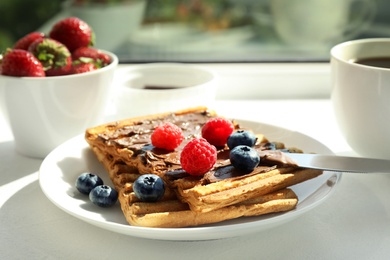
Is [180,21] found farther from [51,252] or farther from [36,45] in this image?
[51,252]

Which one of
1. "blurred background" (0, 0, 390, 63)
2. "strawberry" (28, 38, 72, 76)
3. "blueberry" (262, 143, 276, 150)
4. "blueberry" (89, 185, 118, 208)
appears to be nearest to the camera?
"blueberry" (89, 185, 118, 208)

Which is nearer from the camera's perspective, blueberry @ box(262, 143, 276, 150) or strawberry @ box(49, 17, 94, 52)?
blueberry @ box(262, 143, 276, 150)

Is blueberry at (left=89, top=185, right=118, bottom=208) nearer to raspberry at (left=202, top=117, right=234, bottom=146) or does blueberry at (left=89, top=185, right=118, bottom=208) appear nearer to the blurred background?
raspberry at (left=202, top=117, right=234, bottom=146)

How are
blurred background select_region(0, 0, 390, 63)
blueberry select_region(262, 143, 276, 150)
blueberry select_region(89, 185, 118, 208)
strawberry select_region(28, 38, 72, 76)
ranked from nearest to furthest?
blueberry select_region(89, 185, 118, 208)
blueberry select_region(262, 143, 276, 150)
strawberry select_region(28, 38, 72, 76)
blurred background select_region(0, 0, 390, 63)

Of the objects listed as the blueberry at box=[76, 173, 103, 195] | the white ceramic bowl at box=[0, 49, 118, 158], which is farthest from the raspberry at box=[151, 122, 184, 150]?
the white ceramic bowl at box=[0, 49, 118, 158]

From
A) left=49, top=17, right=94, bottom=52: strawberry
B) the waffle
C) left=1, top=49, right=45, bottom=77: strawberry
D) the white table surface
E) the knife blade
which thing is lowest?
the white table surface

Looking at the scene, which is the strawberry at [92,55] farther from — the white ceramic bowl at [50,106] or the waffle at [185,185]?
the waffle at [185,185]

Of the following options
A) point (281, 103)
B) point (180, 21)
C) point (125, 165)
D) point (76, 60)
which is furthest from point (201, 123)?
point (180, 21)

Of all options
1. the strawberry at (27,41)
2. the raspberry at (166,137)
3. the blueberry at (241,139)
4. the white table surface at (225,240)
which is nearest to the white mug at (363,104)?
the white table surface at (225,240)
